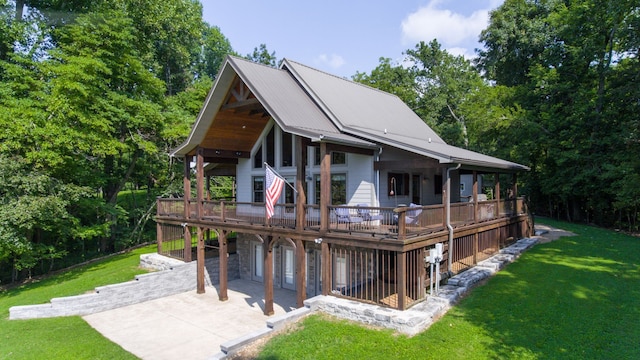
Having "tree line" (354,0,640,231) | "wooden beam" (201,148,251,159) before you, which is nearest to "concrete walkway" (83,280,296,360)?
"wooden beam" (201,148,251,159)

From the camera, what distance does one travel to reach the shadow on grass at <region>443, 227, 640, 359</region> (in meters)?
7.41

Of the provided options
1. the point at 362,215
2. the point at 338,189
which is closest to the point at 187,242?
the point at 338,189

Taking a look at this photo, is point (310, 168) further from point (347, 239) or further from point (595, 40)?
point (595, 40)

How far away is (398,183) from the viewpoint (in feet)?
46.2

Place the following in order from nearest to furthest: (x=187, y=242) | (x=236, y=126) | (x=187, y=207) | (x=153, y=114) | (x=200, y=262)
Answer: (x=236, y=126) < (x=200, y=262) < (x=187, y=207) < (x=187, y=242) < (x=153, y=114)

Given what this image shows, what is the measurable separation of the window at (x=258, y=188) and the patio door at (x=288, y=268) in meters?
2.68

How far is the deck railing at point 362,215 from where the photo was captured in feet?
32.8

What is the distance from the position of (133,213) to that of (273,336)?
21054 millimetres

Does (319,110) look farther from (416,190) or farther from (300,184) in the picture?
(416,190)

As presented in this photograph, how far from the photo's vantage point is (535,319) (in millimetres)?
8688

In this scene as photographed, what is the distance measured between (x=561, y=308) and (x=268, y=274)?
334 inches

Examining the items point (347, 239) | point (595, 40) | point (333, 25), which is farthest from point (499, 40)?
point (347, 239)

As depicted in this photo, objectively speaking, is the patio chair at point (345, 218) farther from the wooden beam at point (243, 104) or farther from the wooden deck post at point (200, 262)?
the wooden deck post at point (200, 262)

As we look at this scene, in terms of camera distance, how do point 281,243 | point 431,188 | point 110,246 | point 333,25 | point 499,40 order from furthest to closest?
point 499,40, point 110,246, point 333,25, point 431,188, point 281,243
